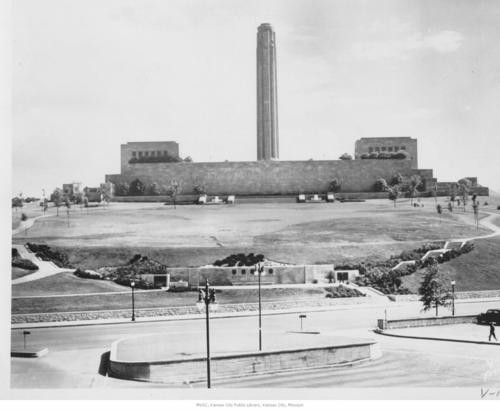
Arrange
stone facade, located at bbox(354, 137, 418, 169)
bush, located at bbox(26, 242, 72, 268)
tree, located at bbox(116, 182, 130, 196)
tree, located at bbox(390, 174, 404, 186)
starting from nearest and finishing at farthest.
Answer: bush, located at bbox(26, 242, 72, 268), stone facade, located at bbox(354, 137, 418, 169), tree, located at bbox(116, 182, 130, 196), tree, located at bbox(390, 174, 404, 186)

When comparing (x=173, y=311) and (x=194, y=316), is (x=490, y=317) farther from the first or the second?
(x=173, y=311)

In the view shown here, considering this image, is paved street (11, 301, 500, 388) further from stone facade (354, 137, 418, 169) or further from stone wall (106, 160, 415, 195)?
stone wall (106, 160, 415, 195)

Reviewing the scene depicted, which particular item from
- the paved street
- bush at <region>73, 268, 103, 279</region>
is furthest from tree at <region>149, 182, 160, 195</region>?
the paved street

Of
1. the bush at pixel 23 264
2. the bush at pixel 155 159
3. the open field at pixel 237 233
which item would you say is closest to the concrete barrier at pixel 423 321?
the open field at pixel 237 233

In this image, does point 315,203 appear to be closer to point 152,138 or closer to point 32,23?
point 152,138

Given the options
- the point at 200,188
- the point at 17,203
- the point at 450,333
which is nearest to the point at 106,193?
the point at 200,188

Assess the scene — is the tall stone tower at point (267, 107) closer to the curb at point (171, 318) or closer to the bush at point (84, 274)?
the curb at point (171, 318)
